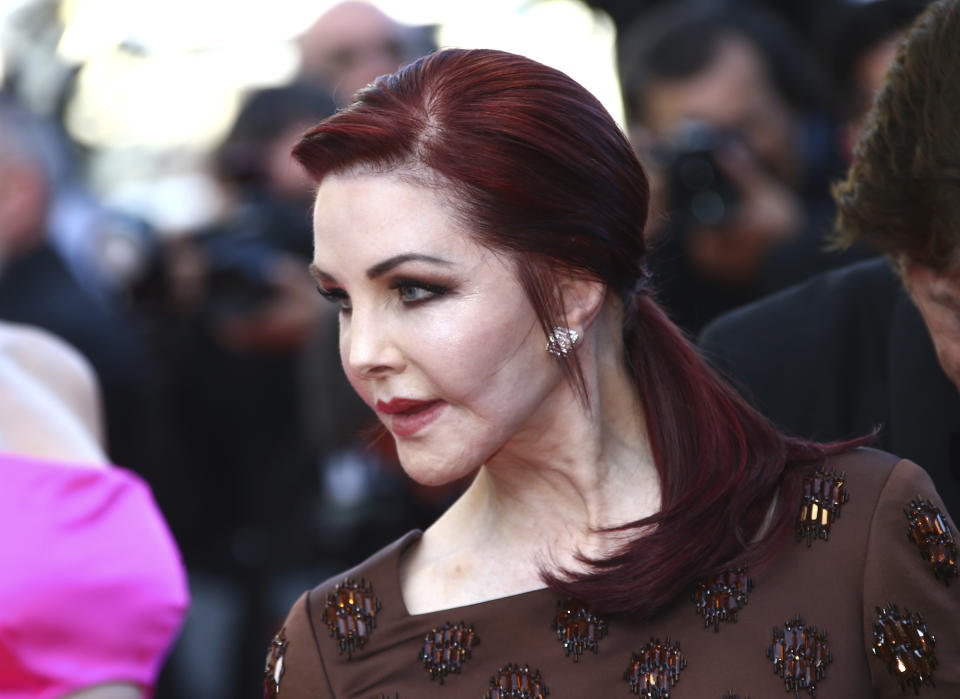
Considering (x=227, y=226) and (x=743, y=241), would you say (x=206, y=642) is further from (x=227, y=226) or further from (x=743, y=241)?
(x=743, y=241)

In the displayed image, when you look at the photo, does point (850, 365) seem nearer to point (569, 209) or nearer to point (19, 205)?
point (569, 209)

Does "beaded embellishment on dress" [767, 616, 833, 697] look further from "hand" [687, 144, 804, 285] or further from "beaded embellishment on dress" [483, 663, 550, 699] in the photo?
"hand" [687, 144, 804, 285]

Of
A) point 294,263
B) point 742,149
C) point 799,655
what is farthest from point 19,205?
point 799,655

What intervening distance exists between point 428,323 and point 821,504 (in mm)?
606

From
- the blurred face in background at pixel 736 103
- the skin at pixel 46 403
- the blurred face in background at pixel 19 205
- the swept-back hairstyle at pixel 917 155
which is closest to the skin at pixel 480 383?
the swept-back hairstyle at pixel 917 155

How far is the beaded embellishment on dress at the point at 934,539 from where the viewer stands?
6.05 feet

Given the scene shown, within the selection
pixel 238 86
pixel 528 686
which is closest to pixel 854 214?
pixel 528 686

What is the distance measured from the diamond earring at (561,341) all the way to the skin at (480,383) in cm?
1

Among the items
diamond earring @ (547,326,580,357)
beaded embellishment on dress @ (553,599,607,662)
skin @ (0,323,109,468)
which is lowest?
skin @ (0,323,109,468)

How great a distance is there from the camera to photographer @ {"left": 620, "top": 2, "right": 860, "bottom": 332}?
3477 mm

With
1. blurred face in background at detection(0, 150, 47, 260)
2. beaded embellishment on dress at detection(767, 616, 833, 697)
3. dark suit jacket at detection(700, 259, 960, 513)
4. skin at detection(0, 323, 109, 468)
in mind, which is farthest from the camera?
blurred face in background at detection(0, 150, 47, 260)

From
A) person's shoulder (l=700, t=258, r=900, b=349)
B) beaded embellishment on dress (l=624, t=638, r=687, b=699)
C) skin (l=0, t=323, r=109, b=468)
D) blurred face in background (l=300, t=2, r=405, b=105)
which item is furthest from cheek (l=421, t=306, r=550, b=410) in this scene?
blurred face in background (l=300, t=2, r=405, b=105)

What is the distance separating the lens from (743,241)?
3.49m

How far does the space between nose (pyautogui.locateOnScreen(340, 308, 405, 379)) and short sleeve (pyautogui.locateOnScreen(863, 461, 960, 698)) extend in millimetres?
686
